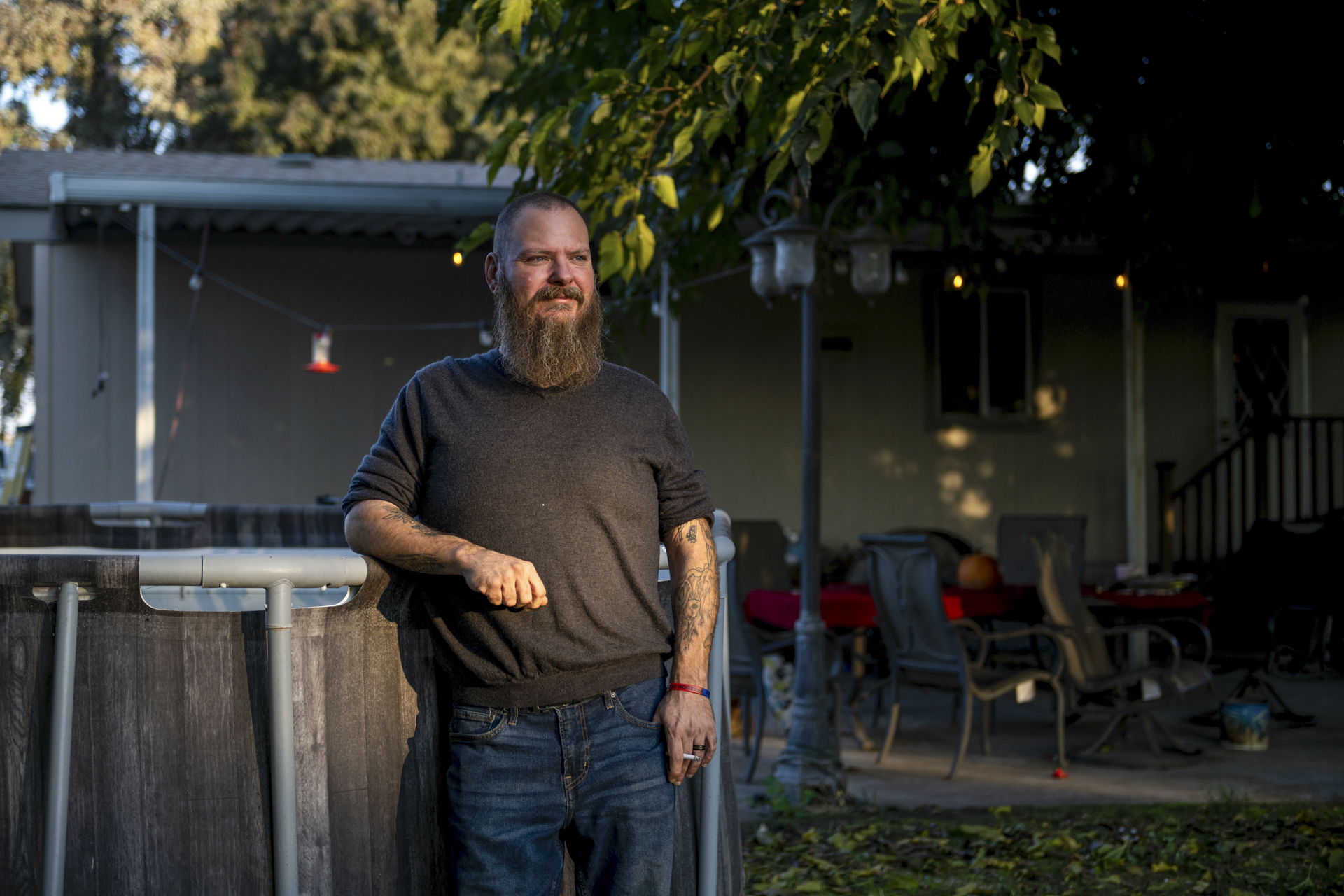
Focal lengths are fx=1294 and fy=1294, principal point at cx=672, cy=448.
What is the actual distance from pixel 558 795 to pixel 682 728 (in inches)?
10.6

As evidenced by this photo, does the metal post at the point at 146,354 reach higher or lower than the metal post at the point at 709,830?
higher

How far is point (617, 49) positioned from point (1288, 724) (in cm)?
585

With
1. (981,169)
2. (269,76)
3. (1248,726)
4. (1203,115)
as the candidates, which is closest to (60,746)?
(981,169)

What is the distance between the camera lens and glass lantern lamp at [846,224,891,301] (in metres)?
6.95

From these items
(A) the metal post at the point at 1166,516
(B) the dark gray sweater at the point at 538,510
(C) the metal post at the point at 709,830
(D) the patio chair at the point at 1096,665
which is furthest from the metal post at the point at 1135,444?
(B) the dark gray sweater at the point at 538,510

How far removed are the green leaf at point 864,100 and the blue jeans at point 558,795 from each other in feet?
5.94

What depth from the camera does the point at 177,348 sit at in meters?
11.0

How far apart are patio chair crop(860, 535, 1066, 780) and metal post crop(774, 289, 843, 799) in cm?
80

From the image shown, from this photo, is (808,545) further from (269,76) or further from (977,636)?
(269,76)

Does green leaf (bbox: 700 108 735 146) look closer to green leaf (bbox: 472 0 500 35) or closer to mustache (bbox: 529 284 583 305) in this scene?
green leaf (bbox: 472 0 500 35)

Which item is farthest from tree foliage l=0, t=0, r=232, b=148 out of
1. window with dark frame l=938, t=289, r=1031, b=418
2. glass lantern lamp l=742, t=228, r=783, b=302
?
glass lantern lamp l=742, t=228, r=783, b=302

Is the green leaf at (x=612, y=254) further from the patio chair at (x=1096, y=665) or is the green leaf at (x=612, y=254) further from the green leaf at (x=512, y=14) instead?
the patio chair at (x=1096, y=665)

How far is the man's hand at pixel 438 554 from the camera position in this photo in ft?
7.38

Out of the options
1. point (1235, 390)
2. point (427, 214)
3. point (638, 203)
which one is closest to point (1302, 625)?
point (1235, 390)
